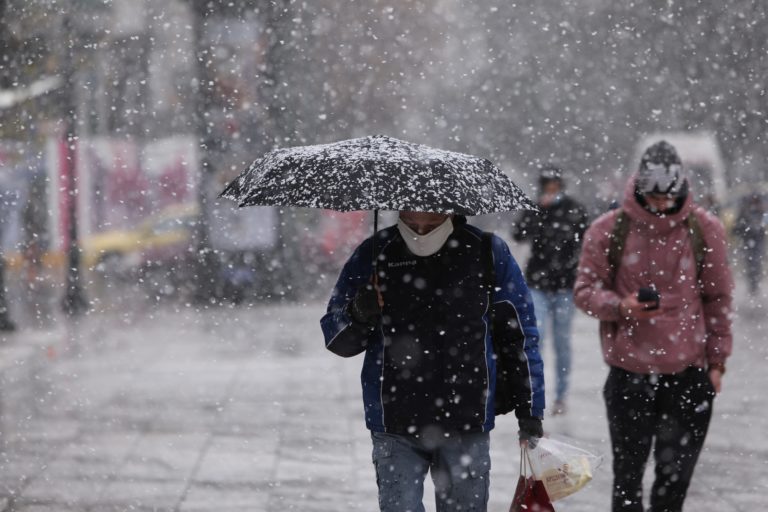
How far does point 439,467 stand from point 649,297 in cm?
110

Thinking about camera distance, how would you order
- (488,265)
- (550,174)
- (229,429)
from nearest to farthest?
(488,265) → (229,429) → (550,174)

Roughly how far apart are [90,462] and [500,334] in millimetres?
3473

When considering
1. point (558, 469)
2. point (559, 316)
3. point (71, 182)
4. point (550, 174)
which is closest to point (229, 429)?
point (559, 316)

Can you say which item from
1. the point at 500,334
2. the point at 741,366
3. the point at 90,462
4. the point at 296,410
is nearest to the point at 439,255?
the point at 500,334

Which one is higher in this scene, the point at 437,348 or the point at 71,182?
the point at 71,182

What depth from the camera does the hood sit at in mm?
4094

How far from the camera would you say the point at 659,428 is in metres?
4.16

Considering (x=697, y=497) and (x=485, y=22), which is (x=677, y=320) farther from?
(x=485, y=22)

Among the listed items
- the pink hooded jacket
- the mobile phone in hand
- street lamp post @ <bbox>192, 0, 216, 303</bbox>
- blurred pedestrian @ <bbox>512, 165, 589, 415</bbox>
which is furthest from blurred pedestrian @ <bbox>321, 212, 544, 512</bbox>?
street lamp post @ <bbox>192, 0, 216, 303</bbox>

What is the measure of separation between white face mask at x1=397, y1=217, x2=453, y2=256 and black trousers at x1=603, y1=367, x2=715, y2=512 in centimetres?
122

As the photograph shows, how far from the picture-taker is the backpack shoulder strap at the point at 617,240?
4.16 m

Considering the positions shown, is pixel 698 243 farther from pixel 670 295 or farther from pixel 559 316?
pixel 559 316

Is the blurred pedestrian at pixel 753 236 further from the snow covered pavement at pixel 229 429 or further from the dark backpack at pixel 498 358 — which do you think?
the dark backpack at pixel 498 358

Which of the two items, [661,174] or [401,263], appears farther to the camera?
[661,174]
